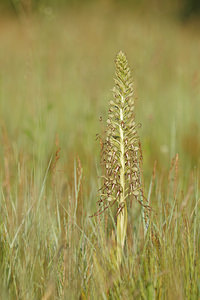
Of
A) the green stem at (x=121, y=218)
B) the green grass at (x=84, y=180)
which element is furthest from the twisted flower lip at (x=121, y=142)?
the green grass at (x=84, y=180)

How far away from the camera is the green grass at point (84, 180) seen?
1.43m

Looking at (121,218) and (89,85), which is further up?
(89,85)

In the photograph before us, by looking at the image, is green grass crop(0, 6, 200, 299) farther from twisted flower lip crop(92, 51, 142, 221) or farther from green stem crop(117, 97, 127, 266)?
twisted flower lip crop(92, 51, 142, 221)

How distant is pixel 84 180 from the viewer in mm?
1773

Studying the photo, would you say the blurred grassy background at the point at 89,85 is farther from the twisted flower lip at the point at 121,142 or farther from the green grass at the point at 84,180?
the twisted flower lip at the point at 121,142

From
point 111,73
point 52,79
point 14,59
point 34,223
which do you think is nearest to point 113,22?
point 14,59

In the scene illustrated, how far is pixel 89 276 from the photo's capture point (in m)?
1.47

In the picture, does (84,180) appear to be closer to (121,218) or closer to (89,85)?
(121,218)

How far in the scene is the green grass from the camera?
143 cm

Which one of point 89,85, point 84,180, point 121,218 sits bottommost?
point 121,218

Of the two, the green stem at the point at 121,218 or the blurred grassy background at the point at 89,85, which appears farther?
the blurred grassy background at the point at 89,85

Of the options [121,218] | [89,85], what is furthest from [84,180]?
[89,85]

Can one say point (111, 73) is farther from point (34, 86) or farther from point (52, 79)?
point (34, 86)

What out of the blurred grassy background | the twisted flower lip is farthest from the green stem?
the blurred grassy background
